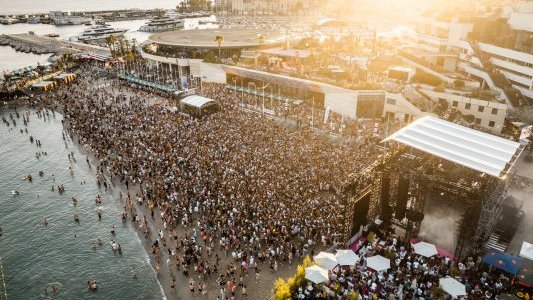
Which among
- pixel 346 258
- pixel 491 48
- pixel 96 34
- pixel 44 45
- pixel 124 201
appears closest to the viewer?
pixel 346 258

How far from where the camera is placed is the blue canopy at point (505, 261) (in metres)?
22.3

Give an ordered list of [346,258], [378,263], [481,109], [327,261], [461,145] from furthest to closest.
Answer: [481,109] < [461,145] < [346,258] < [378,263] < [327,261]

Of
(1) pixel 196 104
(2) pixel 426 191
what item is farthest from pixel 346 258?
(1) pixel 196 104

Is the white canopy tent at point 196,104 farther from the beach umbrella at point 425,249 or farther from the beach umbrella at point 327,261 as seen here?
the beach umbrella at point 425,249

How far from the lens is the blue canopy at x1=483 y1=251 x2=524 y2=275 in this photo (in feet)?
73.2

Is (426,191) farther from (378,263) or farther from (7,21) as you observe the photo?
(7,21)

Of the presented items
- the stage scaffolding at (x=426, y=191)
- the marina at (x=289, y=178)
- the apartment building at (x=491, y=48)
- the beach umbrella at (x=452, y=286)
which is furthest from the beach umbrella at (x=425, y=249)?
the apartment building at (x=491, y=48)

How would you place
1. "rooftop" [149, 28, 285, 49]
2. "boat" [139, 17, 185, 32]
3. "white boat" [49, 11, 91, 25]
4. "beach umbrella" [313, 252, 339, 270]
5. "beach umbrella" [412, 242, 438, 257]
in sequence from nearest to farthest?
1. "beach umbrella" [313, 252, 339, 270]
2. "beach umbrella" [412, 242, 438, 257]
3. "rooftop" [149, 28, 285, 49]
4. "boat" [139, 17, 185, 32]
5. "white boat" [49, 11, 91, 25]

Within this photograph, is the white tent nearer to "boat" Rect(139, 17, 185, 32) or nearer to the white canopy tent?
the white canopy tent

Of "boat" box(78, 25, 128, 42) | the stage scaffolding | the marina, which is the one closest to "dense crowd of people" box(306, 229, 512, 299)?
the marina

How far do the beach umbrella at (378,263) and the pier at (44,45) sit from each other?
3789 inches

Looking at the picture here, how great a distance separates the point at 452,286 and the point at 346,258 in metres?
6.02

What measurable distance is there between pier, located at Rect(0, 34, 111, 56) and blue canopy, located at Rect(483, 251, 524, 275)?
100 metres

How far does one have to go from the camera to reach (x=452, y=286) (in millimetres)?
20562
